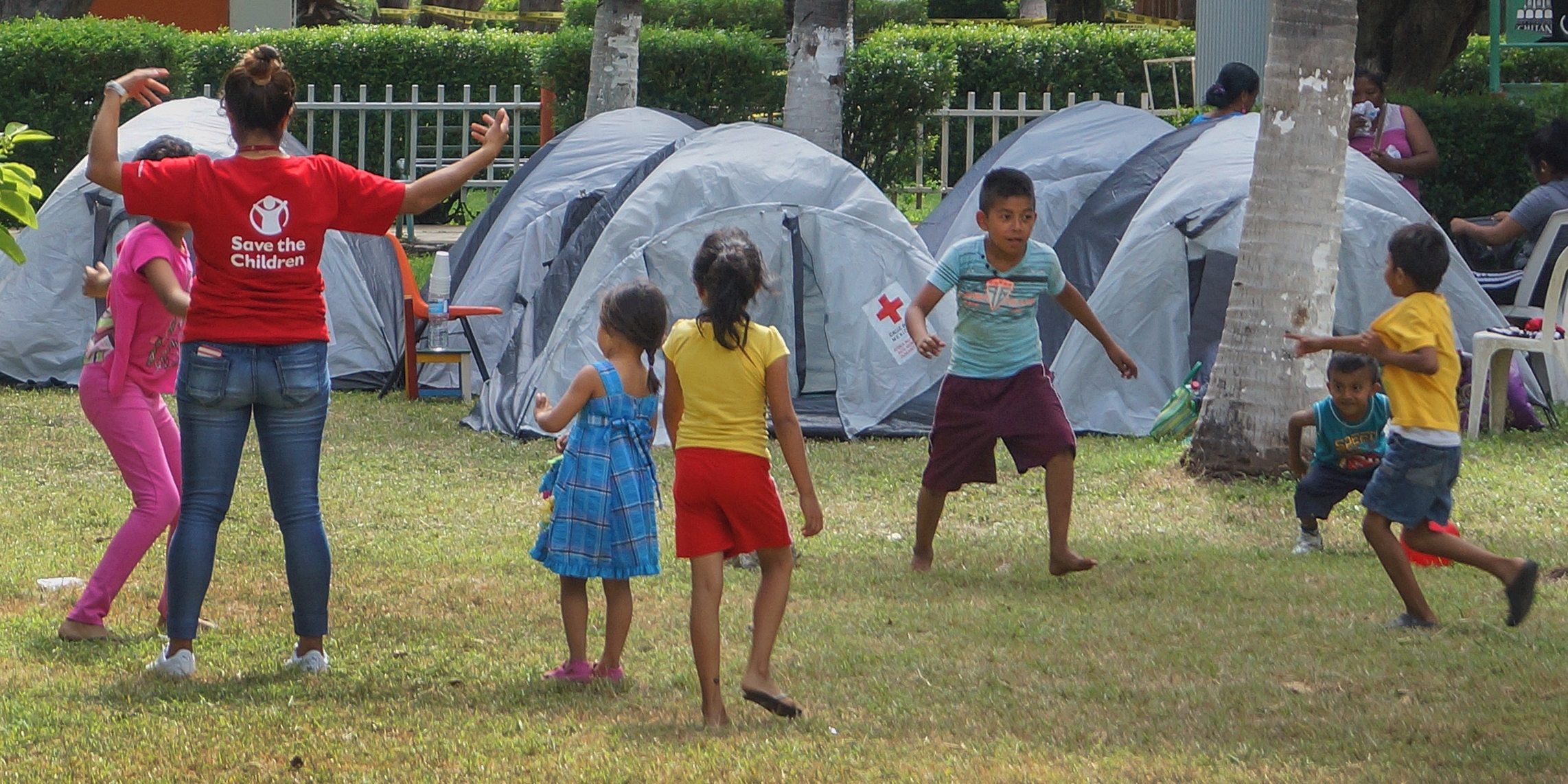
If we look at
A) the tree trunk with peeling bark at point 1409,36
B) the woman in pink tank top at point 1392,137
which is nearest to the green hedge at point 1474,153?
the woman in pink tank top at point 1392,137

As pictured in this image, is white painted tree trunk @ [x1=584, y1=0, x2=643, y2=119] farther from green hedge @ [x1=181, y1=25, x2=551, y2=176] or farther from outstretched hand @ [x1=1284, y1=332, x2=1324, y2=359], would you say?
outstretched hand @ [x1=1284, y1=332, x2=1324, y2=359]

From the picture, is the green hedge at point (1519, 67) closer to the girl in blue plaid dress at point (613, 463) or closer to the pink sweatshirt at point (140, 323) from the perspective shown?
the girl in blue plaid dress at point (613, 463)

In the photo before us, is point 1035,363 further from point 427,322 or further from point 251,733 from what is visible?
point 427,322

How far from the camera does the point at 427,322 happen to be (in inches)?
416

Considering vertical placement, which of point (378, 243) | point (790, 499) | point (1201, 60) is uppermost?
point (1201, 60)

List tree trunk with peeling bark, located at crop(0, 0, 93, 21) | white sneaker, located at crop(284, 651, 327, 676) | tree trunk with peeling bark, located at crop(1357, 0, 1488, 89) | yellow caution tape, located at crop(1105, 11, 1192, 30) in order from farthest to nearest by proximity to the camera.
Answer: yellow caution tape, located at crop(1105, 11, 1192, 30), tree trunk with peeling bark, located at crop(0, 0, 93, 21), tree trunk with peeling bark, located at crop(1357, 0, 1488, 89), white sneaker, located at crop(284, 651, 327, 676)

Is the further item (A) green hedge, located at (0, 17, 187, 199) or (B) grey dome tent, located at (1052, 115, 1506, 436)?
(A) green hedge, located at (0, 17, 187, 199)

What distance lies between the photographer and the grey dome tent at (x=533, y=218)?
10.8m

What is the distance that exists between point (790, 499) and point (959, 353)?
1728 millimetres

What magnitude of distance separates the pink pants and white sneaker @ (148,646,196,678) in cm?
51

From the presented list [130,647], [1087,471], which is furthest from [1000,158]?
[130,647]

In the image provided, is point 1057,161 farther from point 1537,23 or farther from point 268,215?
point 268,215

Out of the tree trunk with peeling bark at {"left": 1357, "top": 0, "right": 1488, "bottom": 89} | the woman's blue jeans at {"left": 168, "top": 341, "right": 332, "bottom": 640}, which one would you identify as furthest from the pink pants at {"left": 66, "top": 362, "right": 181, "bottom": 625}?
the tree trunk with peeling bark at {"left": 1357, "top": 0, "right": 1488, "bottom": 89}

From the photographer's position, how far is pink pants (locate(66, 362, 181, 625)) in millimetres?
5082
